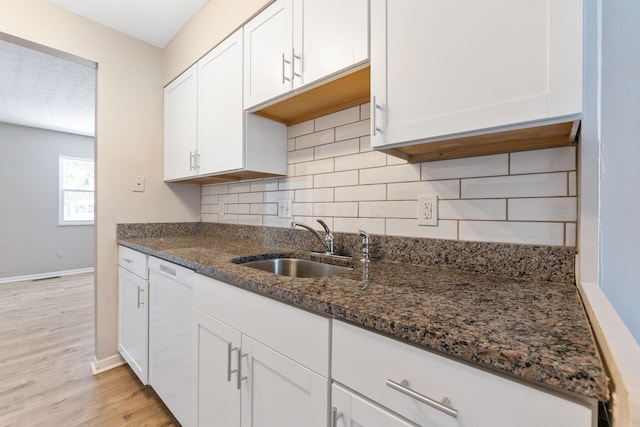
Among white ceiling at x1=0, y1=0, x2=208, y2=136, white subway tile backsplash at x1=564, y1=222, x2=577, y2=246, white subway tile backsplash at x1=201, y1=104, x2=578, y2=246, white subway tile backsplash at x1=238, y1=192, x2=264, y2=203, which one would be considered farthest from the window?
white subway tile backsplash at x1=564, y1=222, x2=577, y2=246

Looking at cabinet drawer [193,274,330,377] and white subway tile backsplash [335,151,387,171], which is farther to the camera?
white subway tile backsplash [335,151,387,171]

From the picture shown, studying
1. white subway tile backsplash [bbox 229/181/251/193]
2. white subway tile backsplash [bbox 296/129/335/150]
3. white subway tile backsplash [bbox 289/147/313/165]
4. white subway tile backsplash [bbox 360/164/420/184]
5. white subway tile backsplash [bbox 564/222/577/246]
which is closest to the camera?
white subway tile backsplash [bbox 564/222/577/246]

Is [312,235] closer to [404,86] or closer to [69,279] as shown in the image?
[404,86]

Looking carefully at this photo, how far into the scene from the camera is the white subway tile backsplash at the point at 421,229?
112 centimetres

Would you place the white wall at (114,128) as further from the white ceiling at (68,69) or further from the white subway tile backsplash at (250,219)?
the white subway tile backsplash at (250,219)

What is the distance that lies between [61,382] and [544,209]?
282 centimetres

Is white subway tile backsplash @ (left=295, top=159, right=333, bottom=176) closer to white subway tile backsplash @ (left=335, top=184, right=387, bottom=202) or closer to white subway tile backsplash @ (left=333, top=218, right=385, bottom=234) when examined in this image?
white subway tile backsplash @ (left=335, top=184, right=387, bottom=202)

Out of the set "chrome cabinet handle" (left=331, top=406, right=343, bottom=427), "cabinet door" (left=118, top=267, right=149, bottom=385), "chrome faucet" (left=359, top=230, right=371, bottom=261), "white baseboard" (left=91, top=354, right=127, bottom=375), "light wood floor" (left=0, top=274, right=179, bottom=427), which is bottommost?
"light wood floor" (left=0, top=274, right=179, bottom=427)

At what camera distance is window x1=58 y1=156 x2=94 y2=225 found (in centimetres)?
494

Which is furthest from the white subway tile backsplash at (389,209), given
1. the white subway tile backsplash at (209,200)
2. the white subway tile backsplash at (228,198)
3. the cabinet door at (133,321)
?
the white subway tile backsplash at (209,200)

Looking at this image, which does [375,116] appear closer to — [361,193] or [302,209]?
[361,193]

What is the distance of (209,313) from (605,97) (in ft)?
4.77

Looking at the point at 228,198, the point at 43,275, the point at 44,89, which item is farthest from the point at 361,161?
the point at 43,275

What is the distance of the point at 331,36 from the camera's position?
3.75ft
